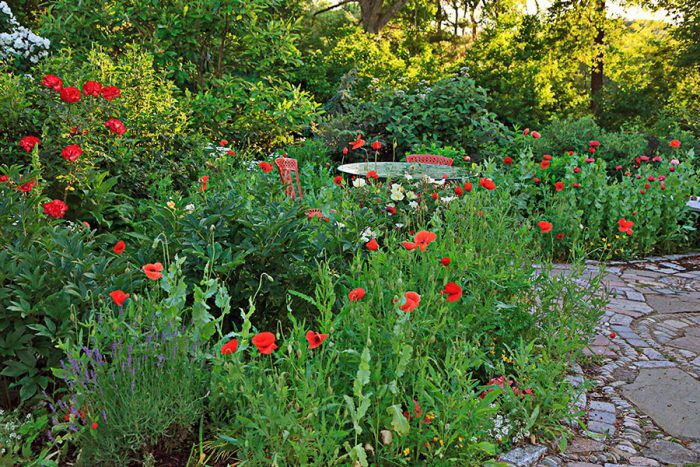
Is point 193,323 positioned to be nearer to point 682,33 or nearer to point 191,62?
point 191,62

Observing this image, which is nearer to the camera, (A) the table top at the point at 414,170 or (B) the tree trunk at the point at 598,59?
(A) the table top at the point at 414,170

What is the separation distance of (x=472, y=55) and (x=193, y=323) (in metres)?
10.9

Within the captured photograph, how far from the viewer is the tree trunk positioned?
14306mm

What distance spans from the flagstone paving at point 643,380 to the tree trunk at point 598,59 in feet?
34.3

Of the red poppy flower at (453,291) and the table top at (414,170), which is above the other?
the table top at (414,170)

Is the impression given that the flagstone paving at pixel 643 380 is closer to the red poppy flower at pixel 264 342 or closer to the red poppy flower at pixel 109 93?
the red poppy flower at pixel 264 342

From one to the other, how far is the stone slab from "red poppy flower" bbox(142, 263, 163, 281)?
7.44 ft

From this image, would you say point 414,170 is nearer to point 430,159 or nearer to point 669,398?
point 430,159

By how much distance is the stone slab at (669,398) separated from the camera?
2.76 m

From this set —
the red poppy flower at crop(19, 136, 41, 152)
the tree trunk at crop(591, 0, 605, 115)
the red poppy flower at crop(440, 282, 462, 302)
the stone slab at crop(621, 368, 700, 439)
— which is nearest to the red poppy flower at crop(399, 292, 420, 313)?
the red poppy flower at crop(440, 282, 462, 302)

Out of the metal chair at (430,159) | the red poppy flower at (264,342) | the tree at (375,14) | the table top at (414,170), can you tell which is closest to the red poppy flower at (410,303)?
the red poppy flower at (264,342)

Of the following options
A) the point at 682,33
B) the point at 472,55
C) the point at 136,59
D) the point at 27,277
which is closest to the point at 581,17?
the point at 682,33

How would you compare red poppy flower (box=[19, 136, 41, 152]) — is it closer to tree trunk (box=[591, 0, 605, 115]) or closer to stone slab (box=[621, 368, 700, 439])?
stone slab (box=[621, 368, 700, 439])

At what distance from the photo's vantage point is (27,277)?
2.33m
